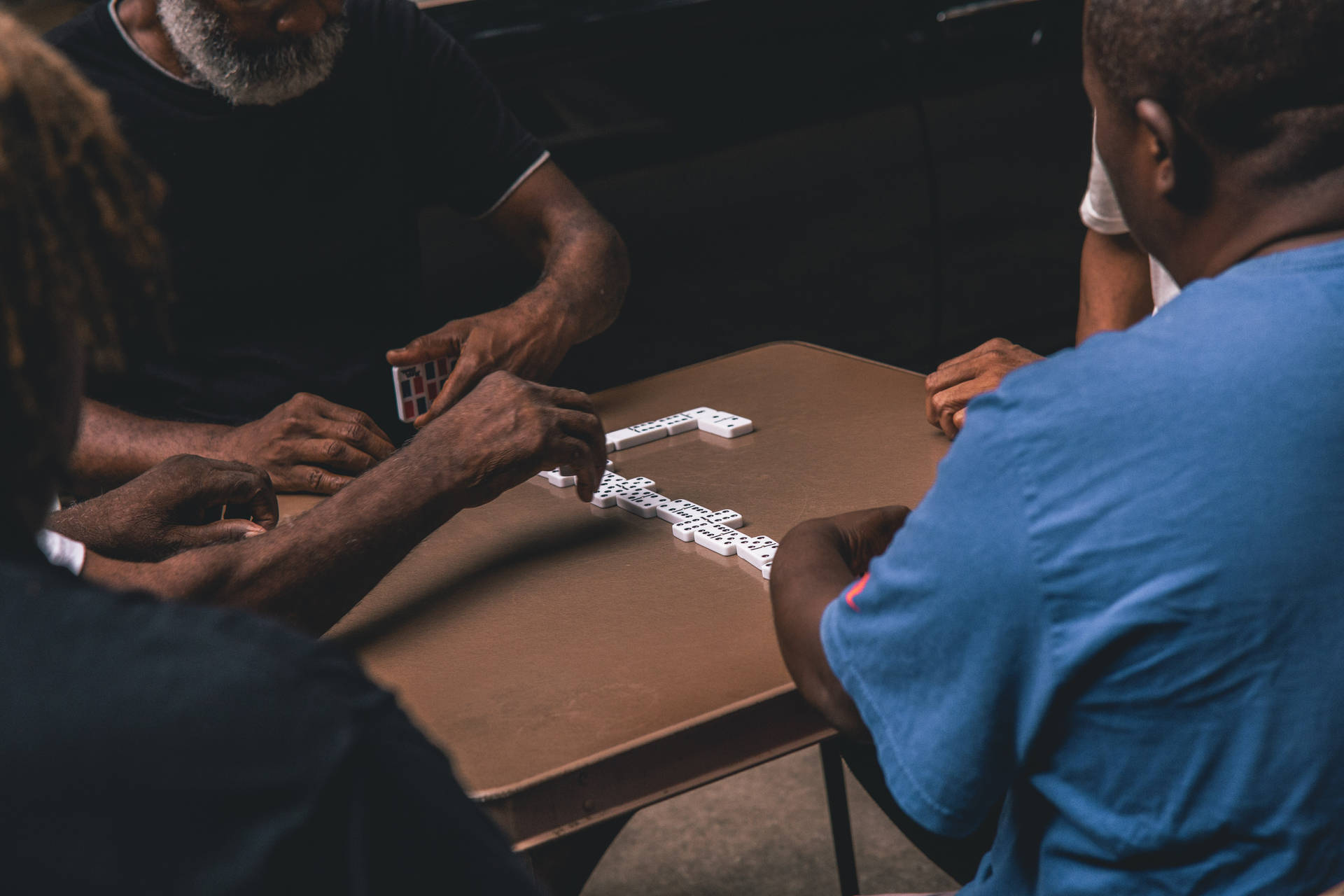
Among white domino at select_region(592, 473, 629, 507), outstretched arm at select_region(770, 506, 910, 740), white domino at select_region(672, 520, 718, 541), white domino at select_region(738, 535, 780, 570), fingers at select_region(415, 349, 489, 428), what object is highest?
outstretched arm at select_region(770, 506, 910, 740)

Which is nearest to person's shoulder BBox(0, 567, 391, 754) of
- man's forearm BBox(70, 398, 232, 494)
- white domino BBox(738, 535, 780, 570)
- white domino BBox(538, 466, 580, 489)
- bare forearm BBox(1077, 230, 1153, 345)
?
white domino BBox(738, 535, 780, 570)

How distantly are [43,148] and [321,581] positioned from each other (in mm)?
807

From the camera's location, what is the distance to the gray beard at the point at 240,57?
2033mm

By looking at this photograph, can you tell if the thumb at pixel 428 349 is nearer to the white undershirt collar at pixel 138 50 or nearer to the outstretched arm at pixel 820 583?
the white undershirt collar at pixel 138 50

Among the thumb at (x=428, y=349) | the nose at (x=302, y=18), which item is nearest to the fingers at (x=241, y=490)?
the thumb at (x=428, y=349)

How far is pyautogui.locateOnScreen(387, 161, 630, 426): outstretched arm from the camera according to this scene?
6.37 feet

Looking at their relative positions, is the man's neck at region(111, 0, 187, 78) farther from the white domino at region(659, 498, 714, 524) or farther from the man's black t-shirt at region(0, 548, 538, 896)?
the man's black t-shirt at region(0, 548, 538, 896)

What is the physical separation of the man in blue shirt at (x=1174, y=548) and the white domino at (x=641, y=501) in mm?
651

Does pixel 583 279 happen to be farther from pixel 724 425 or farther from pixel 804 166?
pixel 804 166

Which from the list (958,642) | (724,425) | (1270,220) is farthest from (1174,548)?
(724,425)

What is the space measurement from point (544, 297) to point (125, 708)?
5.50 feet

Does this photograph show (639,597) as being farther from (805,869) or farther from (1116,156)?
(805,869)

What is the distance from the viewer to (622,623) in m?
1.30

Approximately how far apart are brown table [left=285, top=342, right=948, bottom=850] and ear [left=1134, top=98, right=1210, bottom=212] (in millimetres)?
526
